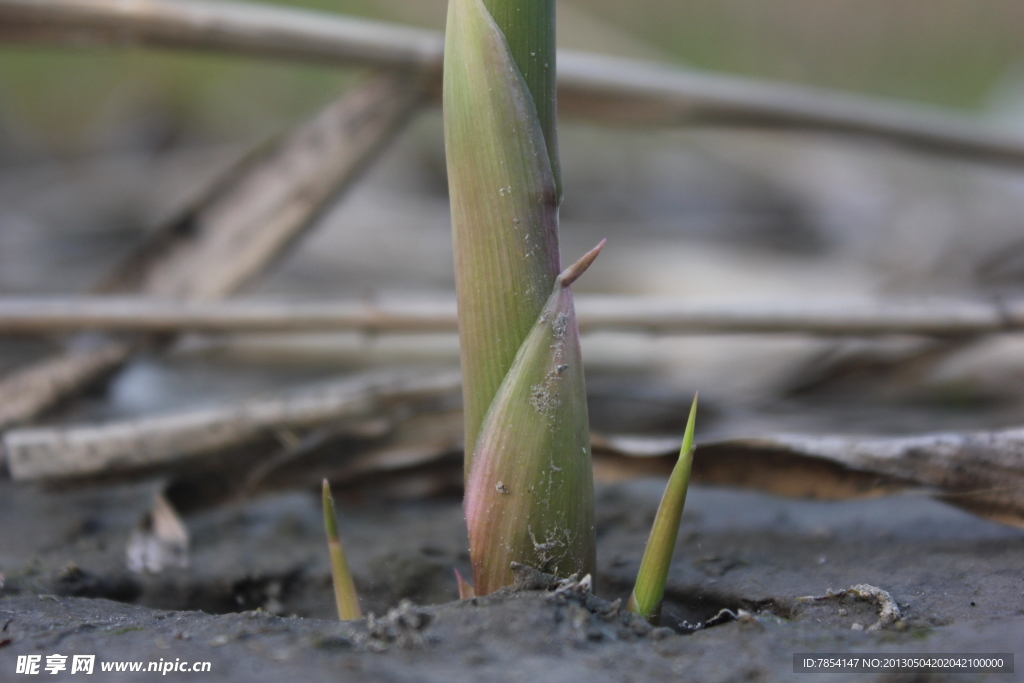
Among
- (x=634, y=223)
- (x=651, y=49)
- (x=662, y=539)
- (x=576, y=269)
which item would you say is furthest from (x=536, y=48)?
(x=651, y=49)

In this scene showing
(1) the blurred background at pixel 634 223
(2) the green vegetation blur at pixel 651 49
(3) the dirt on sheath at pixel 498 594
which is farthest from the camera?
(2) the green vegetation blur at pixel 651 49

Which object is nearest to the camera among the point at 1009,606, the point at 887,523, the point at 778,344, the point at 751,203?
the point at 1009,606

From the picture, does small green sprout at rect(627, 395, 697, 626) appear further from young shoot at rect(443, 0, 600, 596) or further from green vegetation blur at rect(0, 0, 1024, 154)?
green vegetation blur at rect(0, 0, 1024, 154)

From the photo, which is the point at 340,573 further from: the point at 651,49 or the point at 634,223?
the point at 651,49

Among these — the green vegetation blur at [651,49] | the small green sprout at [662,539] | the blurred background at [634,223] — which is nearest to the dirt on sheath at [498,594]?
the small green sprout at [662,539]

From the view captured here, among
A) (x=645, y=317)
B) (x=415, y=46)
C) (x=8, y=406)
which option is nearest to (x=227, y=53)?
(x=415, y=46)

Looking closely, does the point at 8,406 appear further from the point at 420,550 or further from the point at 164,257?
the point at 420,550

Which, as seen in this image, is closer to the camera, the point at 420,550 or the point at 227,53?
the point at 420,550

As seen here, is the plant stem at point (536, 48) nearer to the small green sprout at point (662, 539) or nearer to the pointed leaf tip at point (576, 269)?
the pointed leaf tip at point (576, 269)
